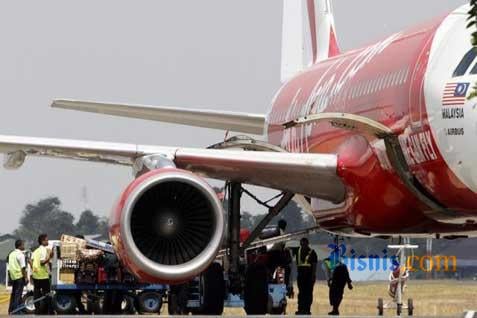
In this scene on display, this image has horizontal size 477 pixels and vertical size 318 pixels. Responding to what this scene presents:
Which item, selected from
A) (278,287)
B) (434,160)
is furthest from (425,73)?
(278,287)

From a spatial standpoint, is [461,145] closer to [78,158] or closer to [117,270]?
[78,158]

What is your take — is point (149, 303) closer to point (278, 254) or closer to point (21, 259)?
point (21, 259)

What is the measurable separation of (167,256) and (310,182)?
272 cm

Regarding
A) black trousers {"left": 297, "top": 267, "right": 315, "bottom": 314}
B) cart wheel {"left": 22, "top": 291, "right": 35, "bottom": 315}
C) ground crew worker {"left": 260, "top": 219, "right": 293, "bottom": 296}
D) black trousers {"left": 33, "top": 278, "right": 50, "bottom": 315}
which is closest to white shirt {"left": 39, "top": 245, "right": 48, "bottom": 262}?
black trousers {"left": 33, "top": 278, "right": 50, "bottom": 315}

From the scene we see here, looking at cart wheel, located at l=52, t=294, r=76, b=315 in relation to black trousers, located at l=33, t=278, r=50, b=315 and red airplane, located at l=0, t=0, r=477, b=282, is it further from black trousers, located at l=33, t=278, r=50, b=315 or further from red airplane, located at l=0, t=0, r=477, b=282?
red airplane, located at l=0, t=0, r=477, b=282

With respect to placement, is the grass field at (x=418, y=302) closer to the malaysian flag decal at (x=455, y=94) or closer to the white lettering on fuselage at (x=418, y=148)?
the white lettering on fuselage at (x=418, y=148)

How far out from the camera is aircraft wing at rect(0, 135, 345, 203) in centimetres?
2159

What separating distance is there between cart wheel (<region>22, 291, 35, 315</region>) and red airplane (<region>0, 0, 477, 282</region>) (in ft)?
22.5

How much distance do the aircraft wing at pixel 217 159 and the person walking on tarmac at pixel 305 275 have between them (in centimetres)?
330

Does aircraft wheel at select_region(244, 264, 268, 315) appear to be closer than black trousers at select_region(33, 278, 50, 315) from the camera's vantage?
Yes

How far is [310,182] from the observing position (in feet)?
72.7

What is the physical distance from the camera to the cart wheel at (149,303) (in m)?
27.5

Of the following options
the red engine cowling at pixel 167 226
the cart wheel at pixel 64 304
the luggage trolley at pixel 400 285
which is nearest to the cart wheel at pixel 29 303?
the cart wheel at pixel 64 304

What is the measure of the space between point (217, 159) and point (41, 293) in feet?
26.0
